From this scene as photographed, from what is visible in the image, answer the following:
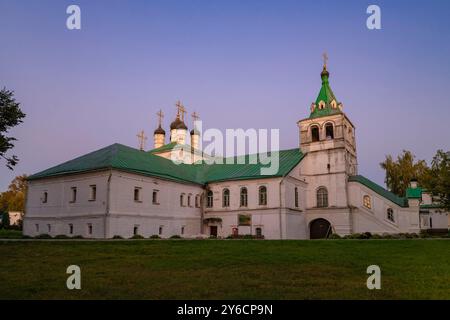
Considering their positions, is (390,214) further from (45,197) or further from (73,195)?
(45,197)

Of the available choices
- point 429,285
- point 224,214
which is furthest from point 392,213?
point 429,285

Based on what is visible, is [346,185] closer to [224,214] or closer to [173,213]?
[224,214]

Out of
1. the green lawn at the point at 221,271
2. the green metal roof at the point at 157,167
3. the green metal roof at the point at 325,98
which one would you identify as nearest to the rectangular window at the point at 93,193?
the green metal roof at the point at 157,167

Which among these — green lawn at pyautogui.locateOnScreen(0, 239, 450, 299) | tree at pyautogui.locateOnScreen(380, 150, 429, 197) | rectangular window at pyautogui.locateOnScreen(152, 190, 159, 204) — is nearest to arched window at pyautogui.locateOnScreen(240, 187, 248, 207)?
rectangular window at pyautogui.locateOnScreen(152, 190, 159, 204)

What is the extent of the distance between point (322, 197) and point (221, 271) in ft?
97.4

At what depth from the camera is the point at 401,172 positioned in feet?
206

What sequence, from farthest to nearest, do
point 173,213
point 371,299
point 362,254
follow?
1. point 173,213
2. point 362,254
3. point 371,299

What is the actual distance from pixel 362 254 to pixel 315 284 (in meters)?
8.17

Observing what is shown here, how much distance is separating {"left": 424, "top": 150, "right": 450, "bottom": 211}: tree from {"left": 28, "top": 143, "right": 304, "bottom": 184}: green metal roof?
42.5 ft

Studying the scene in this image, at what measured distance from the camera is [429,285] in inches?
420

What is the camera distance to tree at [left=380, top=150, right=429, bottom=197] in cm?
6191

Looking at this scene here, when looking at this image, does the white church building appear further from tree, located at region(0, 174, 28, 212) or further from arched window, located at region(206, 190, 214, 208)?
tree, located at region(0, 174, 28, 212)

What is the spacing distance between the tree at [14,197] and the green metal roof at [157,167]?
48.1 metres

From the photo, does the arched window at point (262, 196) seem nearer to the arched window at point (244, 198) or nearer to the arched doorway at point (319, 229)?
the arched window at point (244, 198)
